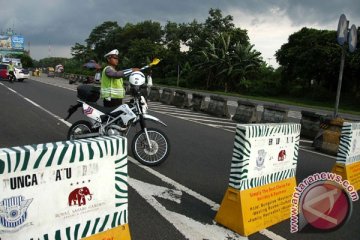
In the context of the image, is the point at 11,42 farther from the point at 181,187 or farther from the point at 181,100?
the point at 181,187

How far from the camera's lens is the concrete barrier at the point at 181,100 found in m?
20.3

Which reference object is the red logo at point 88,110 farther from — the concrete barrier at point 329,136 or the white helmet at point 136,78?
the concrete barrier at point 329,136

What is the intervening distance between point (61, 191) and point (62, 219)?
0.73 ft

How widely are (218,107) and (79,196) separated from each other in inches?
569

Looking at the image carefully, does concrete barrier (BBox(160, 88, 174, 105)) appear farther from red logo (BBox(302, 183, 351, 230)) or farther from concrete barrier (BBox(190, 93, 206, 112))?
red logo (BBox(302, 183, 351, 230))

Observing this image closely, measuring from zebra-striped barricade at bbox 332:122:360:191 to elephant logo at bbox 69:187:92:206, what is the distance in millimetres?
4572

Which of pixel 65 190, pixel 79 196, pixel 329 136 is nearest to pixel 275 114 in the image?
pixel 329 136

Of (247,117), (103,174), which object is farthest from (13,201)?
(247,117)

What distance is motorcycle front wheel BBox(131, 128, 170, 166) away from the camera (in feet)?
22.8

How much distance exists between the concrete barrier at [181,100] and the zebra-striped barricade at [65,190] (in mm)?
16835

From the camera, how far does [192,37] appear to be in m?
62.6

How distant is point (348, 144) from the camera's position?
6.26 meters

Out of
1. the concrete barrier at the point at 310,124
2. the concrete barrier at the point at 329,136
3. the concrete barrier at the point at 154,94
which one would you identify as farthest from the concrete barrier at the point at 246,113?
the concrete barrier at the point at 154,94

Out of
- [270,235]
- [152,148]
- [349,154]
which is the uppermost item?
[349,154]
